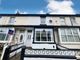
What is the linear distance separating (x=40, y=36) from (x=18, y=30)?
339cm

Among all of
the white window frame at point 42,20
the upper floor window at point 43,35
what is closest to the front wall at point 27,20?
the white window frame at point 42,20

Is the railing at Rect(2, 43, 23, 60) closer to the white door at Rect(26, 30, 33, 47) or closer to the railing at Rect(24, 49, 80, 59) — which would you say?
the railing at Rect(24, 49, 80, 59)

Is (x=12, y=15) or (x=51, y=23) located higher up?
(x=12, y=15)

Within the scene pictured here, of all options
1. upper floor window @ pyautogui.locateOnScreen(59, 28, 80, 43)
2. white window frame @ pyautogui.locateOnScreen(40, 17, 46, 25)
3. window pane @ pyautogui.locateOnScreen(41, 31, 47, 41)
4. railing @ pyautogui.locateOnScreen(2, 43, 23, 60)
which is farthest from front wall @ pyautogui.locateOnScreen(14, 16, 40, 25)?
railing @ pyautogui.locateOnScreen(2, 43, 23, 60)

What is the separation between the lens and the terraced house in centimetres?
1140

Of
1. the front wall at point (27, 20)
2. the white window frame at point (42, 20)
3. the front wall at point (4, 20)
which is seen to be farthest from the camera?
the white window frame at point (42, 20)

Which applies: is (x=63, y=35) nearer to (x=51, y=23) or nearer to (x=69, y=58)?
(x=51, y=23)

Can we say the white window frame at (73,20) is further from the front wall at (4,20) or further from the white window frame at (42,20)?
the front wall at (4,20)

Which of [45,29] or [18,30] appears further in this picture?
[18,30]

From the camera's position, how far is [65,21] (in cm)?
1513

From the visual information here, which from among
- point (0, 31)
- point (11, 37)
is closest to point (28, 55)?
point (11, 37)

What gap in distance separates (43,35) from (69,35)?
294 cm

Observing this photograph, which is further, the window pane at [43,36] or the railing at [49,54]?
the window pane at [43,36]

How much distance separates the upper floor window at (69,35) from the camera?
12125mm
